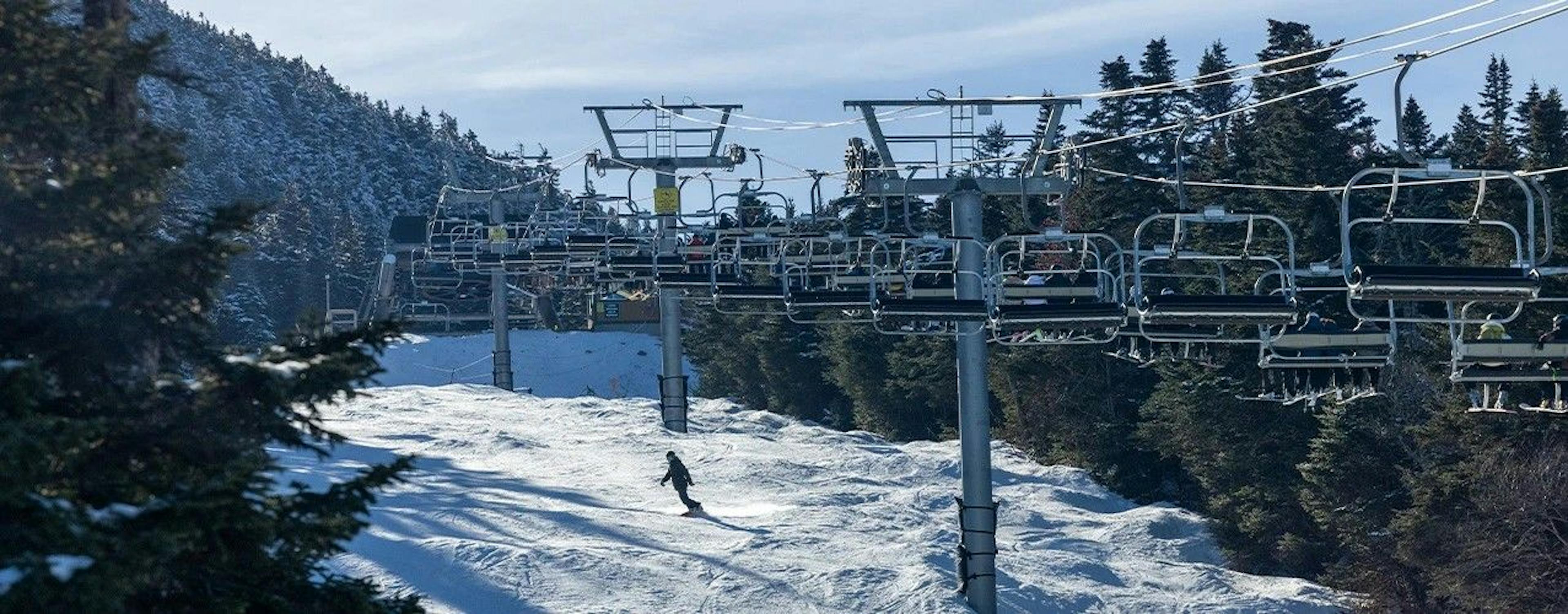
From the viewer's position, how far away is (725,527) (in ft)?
97.5

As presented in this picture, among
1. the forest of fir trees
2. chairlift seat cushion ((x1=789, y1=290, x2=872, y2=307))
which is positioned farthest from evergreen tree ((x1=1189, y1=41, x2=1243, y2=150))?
chairlift seat cushion ((x1=789, y1=290, x2=872, y2=307))

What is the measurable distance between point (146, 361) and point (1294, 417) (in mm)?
33143

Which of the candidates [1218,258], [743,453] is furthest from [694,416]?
[1218,258]

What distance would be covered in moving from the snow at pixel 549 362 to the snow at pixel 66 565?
6909 centimetres

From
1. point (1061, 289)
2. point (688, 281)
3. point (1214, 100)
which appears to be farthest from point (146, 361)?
point (1214, 100)

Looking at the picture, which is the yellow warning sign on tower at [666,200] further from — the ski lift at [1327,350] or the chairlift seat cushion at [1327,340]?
the chairlift seat cushion at [1327,340]

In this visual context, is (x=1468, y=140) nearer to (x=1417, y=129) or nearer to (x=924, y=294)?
(x=1417, y=129)

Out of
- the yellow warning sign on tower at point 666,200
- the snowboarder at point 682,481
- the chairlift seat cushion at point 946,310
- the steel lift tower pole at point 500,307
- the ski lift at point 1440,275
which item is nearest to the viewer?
the ski lift at point 1440,275

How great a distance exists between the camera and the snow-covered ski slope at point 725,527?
81.8 feet

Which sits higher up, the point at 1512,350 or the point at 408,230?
the point at 408,230

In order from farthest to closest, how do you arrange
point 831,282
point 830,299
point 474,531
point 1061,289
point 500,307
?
point 500,307 < point 474,531 < point 831,282 < point 830,299 < point 1061,289

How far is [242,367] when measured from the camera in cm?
899

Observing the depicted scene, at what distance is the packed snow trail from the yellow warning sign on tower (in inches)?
175

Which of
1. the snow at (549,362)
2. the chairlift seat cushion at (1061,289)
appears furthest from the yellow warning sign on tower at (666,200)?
the snow at (549,362)
